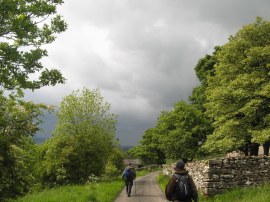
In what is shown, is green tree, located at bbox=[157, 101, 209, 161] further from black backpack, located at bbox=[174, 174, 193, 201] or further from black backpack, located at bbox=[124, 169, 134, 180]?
black backpack, located at bbox=[174, 174, 193, 201]

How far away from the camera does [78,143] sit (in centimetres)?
3769

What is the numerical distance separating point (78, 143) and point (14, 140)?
21.5m

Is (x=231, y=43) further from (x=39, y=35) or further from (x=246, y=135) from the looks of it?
(x=39, y=35)

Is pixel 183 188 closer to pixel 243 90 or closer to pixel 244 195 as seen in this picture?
pixel 244 195

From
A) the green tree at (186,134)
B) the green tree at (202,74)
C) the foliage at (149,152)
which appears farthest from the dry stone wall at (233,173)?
the foliage at (149,152)

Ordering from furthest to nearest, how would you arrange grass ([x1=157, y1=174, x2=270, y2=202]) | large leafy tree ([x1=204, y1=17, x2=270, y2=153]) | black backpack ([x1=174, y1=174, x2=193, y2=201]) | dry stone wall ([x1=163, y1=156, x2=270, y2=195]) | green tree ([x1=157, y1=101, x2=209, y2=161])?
green tree ([x1=157, y1=101, x2=209, y2=161]), large leafy tree ([x1=204, y1=17, x2=270, y2=153]), dry stone wall ([x1=163, y1=156, x2=270, y2=195]), grass ([x1=157, y1=174, x2=270, y2=202]), black backpack ([x1=174, y1=174, x2=193, y2=201])

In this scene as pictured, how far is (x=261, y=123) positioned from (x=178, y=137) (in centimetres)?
1629

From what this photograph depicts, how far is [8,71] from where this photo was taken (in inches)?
500

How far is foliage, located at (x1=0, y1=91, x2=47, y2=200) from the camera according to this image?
15773mm

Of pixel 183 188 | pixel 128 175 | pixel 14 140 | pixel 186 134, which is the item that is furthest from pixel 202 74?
pixel 183 188

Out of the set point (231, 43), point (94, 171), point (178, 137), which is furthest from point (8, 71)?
point (178, 137)

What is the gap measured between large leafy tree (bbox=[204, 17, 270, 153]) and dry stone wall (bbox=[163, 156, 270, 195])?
813cm

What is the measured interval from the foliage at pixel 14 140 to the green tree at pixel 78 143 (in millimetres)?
19086

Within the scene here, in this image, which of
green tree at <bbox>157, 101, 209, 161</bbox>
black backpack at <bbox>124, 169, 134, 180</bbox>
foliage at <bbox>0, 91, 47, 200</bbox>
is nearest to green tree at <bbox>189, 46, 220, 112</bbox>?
green tree at <bbox>157, 101, 209, 161</bbox>
